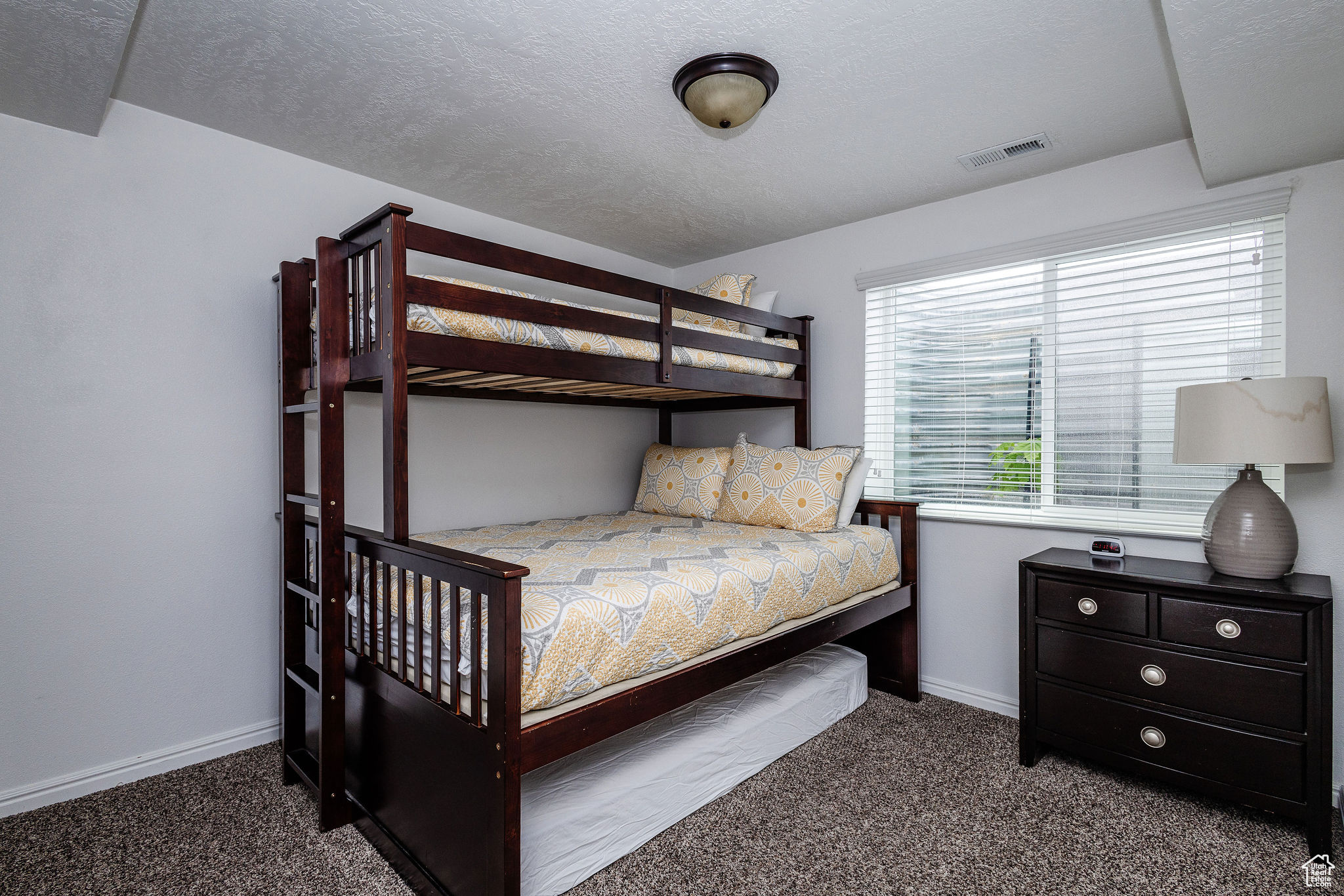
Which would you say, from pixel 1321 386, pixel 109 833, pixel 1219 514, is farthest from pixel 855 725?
pixel 109 833

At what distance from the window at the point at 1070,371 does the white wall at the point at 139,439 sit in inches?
99.9

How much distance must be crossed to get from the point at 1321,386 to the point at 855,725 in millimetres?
1894

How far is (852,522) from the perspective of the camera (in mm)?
A: 3066

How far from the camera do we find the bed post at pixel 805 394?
319 centimetres

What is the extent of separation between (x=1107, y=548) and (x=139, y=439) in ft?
11.2

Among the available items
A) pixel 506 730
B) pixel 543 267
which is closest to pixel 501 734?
pixel 506 730

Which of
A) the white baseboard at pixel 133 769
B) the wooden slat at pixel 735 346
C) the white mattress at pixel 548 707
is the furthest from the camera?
the wooden slat at pixel 735 346

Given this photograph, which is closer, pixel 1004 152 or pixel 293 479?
pixel 293 479

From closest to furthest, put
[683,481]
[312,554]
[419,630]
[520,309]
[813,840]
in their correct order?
[419,630] < [813,840] < [520,309] < [312,554] < [683,481]

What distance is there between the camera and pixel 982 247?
2.74 meters

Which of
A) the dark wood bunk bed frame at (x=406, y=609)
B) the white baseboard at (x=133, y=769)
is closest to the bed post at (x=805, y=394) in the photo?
the dark wood bunk bed frame at (x=406, y=609)

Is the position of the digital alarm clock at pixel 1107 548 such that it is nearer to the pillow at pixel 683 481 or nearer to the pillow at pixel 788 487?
the pillow at pixel 788 487

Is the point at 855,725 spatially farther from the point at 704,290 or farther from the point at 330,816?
the point at 704,290

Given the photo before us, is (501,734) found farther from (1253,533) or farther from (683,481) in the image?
(1253,533)
